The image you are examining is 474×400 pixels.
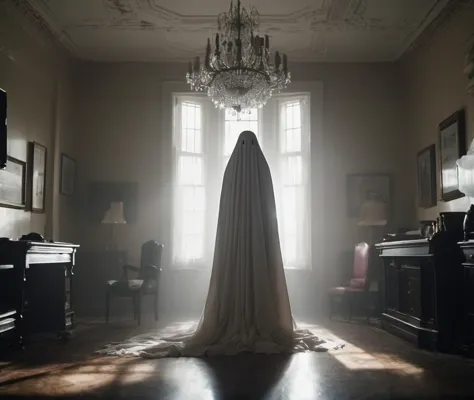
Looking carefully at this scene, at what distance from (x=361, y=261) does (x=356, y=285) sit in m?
0.36

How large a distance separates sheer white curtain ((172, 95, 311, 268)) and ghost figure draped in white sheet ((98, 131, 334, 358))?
321 cm

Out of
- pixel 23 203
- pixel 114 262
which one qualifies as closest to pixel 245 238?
pixel 23 203

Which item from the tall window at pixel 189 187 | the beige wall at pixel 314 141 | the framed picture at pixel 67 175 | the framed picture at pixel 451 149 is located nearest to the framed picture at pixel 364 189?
the beige wall at pixel 314 141

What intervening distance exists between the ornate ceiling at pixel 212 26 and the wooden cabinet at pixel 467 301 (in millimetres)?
3126

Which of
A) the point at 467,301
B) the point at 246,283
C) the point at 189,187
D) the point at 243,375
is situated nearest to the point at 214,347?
the point at 246,283

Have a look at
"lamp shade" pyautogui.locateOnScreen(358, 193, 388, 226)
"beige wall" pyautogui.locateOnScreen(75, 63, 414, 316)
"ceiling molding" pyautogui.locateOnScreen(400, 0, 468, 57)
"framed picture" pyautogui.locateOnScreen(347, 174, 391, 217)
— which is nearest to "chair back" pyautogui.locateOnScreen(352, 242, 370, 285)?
"lamp shade" pyautogui.locateOnScreen(358, 193, 388, 226)

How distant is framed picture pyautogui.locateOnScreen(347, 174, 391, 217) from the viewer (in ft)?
25.5

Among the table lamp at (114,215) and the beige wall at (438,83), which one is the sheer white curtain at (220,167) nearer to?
the table lamp at (114,215)

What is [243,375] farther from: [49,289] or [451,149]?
[451,149]

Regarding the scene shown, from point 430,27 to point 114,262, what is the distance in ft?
16.4

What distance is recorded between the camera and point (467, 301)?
4.47 meters

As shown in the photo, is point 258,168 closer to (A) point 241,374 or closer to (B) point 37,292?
(A) point 241,374

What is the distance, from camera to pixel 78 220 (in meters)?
7.88

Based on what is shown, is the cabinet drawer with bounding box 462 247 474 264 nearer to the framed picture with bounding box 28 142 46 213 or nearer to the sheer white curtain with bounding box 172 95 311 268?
the sheer white curtain with bounding box 172 95 311 268
